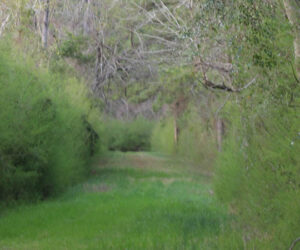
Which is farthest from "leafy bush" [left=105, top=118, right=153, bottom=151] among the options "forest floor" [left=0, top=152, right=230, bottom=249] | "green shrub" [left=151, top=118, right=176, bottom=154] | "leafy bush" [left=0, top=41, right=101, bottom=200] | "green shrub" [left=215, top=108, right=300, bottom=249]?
"green shrub" [left=215, top=108, right=300, bottom=249]

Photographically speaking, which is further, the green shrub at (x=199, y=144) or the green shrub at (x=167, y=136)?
the green shrub at (x=167, y=136)

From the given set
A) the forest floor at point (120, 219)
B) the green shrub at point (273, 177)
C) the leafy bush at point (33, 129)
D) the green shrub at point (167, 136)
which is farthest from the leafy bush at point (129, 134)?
the green shrub at point (273, 177)

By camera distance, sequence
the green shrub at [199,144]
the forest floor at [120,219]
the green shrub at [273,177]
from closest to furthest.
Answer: the green shrub at [273,177], the forest floor at [120,219], the green shrub at [199,144]

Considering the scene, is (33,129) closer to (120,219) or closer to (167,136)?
(120,219)

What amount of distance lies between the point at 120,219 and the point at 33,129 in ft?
12.2

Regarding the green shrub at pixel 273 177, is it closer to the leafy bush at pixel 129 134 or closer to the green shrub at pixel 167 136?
the green shrub at pixel 167 136

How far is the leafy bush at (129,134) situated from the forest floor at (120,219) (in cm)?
2501

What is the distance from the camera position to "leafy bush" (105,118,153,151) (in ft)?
148

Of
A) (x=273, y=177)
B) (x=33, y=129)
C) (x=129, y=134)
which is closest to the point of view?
(x=273, y=177)

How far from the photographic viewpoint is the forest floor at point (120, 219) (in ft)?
25.4

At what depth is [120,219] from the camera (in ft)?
34.8

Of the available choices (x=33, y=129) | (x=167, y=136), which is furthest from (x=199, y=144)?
(x=167, y=136)

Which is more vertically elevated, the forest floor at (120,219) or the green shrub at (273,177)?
the green shrub at (273,177)

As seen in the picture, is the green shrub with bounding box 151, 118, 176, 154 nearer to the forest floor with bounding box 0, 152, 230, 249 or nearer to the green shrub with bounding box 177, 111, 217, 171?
the green shrub with bounding box 177, 111, 217, 171
